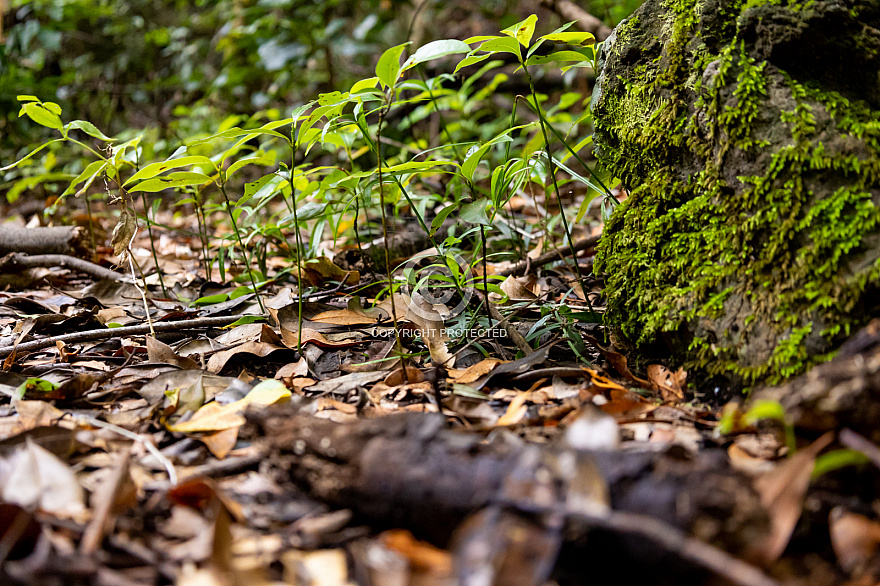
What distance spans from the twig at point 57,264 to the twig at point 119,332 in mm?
828

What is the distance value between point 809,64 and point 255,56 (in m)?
5.51

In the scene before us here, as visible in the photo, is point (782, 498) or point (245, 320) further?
point (245, 320)

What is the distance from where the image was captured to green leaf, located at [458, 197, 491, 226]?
1.83 m

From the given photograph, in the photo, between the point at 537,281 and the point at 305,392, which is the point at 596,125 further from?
the point at 305,392

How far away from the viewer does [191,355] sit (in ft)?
6.65

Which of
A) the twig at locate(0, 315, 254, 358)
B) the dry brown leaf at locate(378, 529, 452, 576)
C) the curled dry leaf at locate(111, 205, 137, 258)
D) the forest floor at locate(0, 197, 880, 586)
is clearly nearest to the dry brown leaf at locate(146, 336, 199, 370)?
the forest floor at locate(0, 197, 880, 586)

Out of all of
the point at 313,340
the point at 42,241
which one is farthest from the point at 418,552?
→ the point at 42,241

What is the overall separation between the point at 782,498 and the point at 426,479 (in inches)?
22.7

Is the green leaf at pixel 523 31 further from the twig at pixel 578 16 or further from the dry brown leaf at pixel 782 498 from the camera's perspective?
the twig at pixel 578 16

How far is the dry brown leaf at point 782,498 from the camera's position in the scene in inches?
35.6

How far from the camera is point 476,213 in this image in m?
1.86

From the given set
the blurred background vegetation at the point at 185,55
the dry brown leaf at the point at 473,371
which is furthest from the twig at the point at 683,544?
the blurred background vegetation at the point at 185,55

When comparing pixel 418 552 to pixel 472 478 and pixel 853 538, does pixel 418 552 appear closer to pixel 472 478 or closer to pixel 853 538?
pixel 472 478

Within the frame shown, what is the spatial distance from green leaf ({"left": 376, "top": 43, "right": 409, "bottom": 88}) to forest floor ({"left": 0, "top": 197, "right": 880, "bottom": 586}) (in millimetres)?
816
